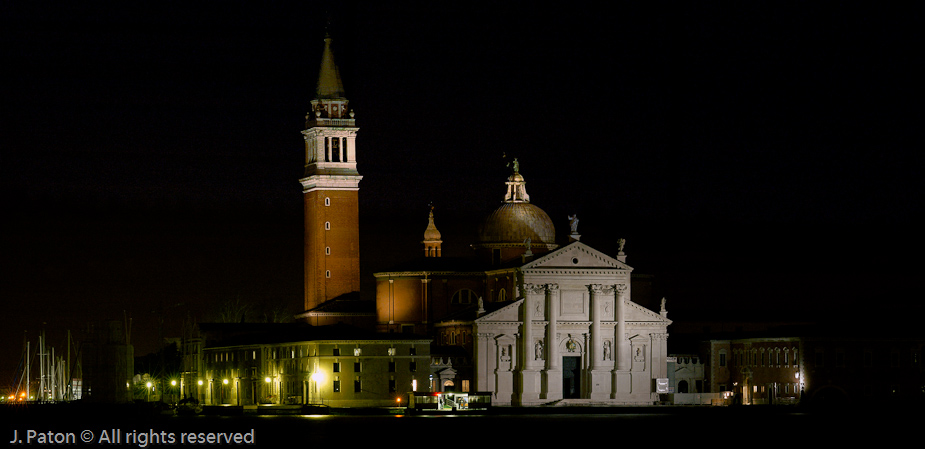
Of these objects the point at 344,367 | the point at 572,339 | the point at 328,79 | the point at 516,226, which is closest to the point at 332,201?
the point at 328,79

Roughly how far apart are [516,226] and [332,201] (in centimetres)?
1292

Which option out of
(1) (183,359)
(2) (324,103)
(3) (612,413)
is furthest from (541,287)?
(1) (183,359)

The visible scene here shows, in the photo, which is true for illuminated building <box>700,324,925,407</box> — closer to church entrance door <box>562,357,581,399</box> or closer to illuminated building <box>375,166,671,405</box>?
illuminated building <box>375,166,671,405</box>

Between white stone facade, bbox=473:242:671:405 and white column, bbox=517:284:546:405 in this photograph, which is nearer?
white column, bbox=517:284:546:405

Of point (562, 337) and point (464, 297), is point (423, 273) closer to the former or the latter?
point (464, 297)

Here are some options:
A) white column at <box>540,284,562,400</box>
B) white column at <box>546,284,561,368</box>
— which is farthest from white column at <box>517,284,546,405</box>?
white column at <box>546,284,561,368</box>

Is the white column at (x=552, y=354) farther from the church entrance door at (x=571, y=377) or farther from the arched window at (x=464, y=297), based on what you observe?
the arched window at (x=464, y=297)

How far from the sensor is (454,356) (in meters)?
118

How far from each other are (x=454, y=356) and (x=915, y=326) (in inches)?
1200

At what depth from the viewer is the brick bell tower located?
129 metres

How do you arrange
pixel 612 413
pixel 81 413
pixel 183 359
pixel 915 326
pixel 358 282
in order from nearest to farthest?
pixel 612 413 < pixel 81 413 < pixel 915 326 < pixel 358 282 < pixel 183 359

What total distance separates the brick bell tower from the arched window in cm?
787

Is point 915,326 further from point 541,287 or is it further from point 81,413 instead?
point 81,413

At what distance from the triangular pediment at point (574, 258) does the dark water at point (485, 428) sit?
1297 centimetres
